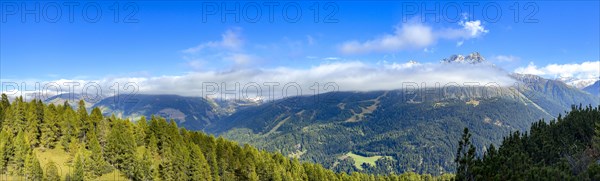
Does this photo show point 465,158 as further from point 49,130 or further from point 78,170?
point 49,130

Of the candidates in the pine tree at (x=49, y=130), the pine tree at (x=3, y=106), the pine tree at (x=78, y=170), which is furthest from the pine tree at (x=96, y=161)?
the pine tree at (x=3, y=106)

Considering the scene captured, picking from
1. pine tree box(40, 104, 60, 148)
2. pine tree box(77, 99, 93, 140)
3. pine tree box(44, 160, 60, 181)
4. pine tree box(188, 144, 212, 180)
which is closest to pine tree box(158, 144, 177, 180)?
pine tree box(188, 144, 212, 180)

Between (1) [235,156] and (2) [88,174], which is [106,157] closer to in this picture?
(2) [88,174]

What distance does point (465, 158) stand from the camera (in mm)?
42344

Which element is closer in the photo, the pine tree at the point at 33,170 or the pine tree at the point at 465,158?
the pine tree at the point at 465,158

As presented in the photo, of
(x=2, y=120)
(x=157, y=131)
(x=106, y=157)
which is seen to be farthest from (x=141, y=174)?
(x=2, y=120)

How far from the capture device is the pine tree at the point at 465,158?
136ft

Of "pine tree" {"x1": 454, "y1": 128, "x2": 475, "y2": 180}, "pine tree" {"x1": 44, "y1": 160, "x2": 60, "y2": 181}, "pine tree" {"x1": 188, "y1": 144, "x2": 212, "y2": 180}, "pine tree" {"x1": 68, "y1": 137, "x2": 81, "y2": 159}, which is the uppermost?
"pine tree" {"x1": 454, "y1": 128, "x2": 475, "y2": 180}

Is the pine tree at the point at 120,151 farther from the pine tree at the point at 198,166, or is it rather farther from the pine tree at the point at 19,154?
the pine tree at the point at 19,154

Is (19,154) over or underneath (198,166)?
over

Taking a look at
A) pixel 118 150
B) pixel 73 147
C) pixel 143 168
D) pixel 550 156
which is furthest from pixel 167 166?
pixel 550 156

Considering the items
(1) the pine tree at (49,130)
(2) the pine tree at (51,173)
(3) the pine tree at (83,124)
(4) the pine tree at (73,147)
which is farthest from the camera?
(3) the pine tree at (83,124)

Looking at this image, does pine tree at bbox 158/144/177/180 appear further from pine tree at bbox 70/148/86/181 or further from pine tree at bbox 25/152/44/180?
pine tree at bbox 25/152/44/180

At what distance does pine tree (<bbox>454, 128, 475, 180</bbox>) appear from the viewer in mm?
41406
